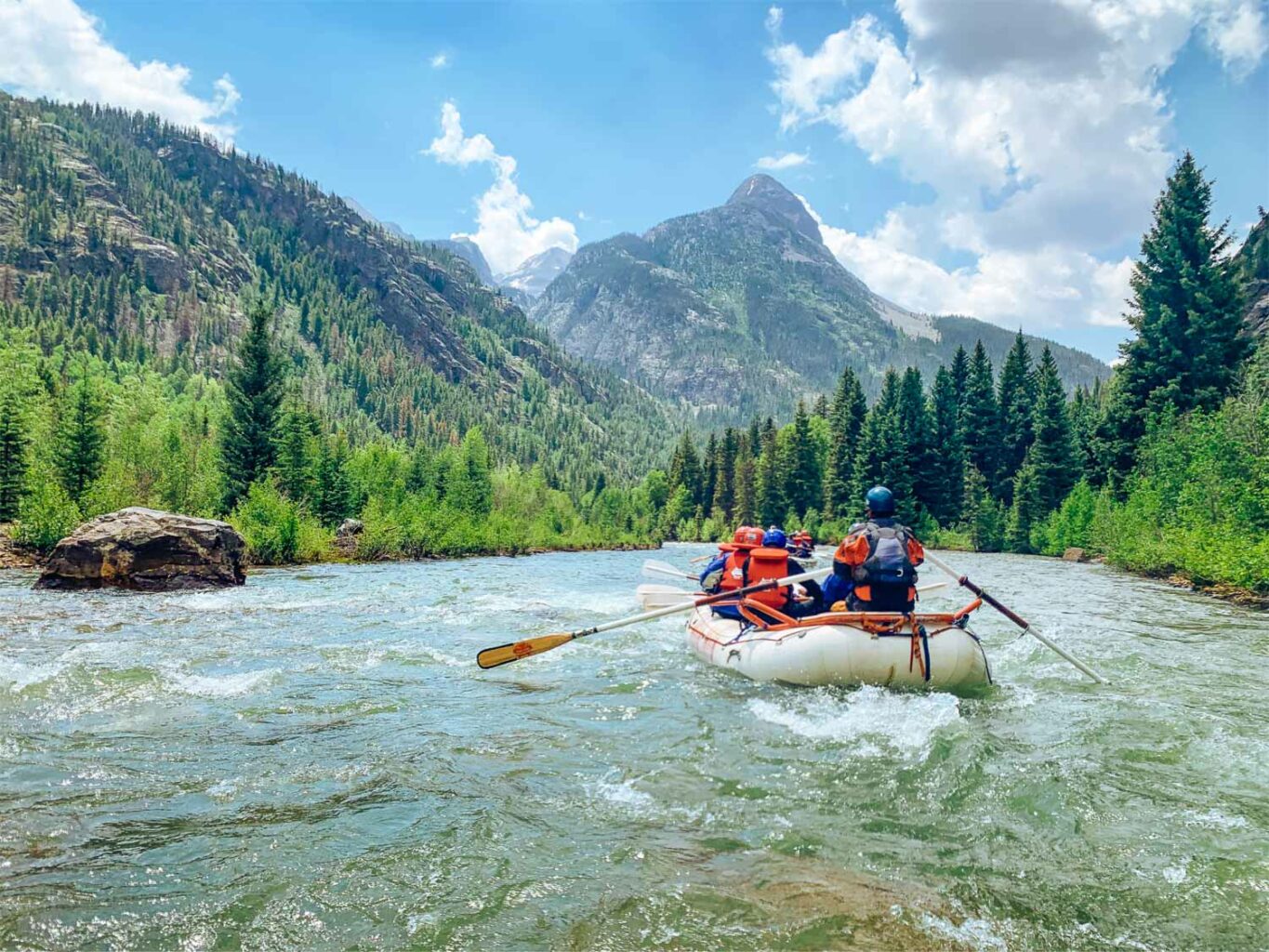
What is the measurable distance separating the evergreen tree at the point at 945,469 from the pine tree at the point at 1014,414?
11.5 ft

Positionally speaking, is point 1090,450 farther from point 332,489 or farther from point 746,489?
point 332,489

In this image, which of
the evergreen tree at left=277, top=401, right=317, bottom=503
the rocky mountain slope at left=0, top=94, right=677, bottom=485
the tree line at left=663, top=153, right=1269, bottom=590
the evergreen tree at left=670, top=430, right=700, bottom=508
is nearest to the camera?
the tree line at left=663, top=153, right=1269, bottom=590

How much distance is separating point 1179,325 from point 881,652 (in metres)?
51.0

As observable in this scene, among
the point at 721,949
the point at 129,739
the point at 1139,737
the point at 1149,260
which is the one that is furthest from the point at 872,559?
the point at 1149,260

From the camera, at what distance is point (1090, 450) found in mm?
55062

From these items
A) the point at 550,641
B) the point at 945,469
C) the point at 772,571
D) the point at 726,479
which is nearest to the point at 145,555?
the point at 550,641

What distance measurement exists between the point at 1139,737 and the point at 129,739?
10.1 metres

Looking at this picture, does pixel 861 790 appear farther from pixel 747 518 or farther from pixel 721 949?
pixel 747 518

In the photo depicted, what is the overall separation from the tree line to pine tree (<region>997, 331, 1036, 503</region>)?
0.54 feet

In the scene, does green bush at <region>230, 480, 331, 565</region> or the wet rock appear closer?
green bush at <region>230, 480, 331, 565</region>

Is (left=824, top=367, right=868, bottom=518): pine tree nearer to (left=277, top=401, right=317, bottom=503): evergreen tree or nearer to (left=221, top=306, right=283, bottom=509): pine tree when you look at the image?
(left=277, top=401, right=317, bottom=503): evergreen tree

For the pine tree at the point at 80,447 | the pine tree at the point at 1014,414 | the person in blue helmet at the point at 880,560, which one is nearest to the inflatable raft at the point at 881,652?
the person in blue helmet at the point at 880,560

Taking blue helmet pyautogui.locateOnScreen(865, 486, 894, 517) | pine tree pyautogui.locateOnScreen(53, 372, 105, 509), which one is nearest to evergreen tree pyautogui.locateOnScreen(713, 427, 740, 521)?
pine tree pyautogui.locateOnScreen(53, 372, 105, 509)

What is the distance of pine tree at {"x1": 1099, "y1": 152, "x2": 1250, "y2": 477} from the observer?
46.2 metres
